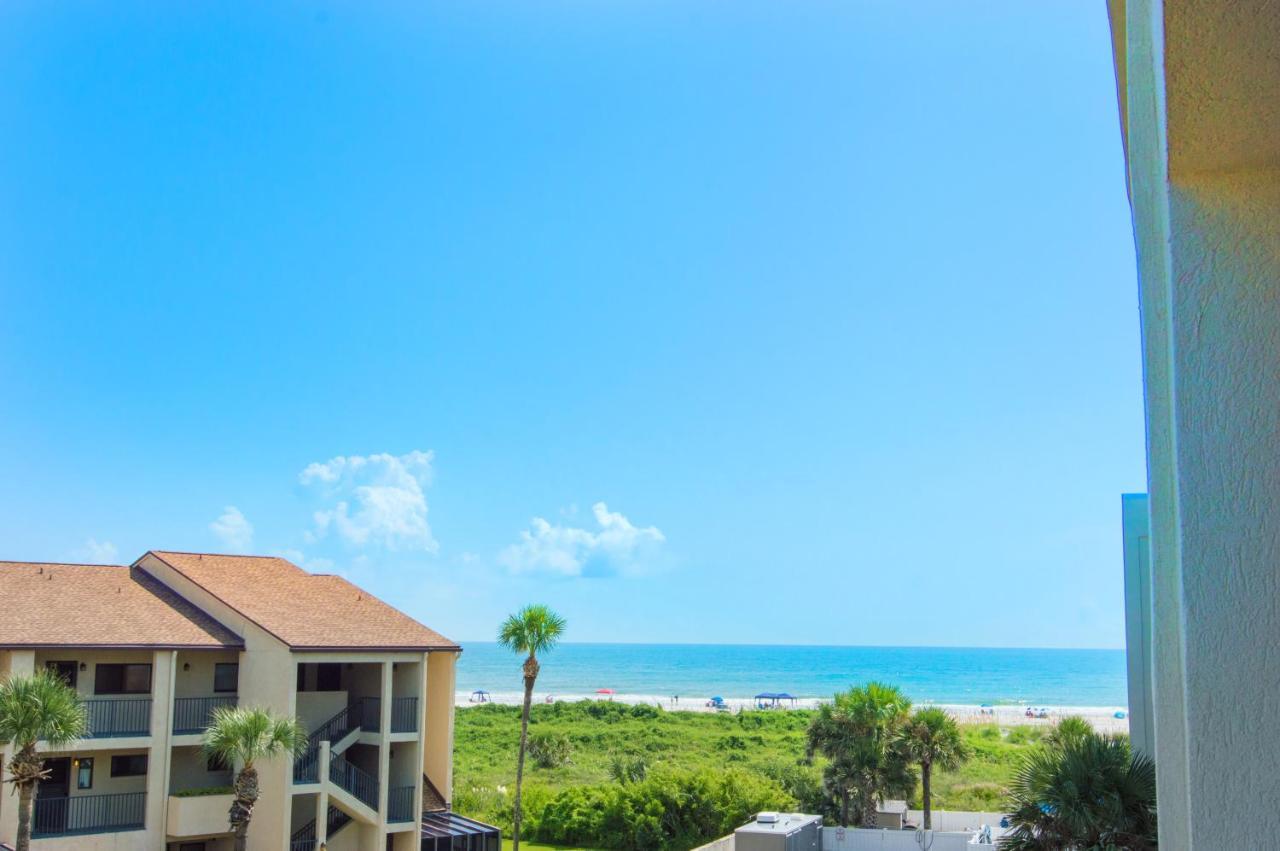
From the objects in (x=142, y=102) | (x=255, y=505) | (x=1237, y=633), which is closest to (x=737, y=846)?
(x=1237, y=633)

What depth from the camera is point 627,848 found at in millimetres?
35938

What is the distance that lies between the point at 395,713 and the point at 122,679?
633cm

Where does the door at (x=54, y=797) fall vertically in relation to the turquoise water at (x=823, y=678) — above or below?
above

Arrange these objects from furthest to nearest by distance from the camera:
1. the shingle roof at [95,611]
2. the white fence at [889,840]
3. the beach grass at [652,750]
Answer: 1. the beach grass at [652,750]
2. the white fence at [889,840]
3. the shingle roof at [95,611]

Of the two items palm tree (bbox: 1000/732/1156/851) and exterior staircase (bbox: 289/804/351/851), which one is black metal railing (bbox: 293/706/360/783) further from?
palm tree (bbox: 1000/732/1156/851)

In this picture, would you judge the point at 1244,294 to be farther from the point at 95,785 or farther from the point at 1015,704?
the point at 1015,704

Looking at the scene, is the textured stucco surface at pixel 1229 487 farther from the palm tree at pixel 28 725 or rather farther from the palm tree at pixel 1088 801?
the palm tree at pixel 28 725

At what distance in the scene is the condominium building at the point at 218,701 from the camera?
24247 mm

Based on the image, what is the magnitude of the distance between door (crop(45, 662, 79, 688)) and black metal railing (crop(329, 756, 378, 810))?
237 inches

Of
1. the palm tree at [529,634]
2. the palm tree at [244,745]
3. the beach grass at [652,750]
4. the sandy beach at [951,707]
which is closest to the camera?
the palm tree at [244,745]

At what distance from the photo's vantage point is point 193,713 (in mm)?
25859

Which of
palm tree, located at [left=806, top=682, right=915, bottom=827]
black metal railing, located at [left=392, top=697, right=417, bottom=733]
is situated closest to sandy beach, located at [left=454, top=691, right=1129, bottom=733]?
palm tree, located at [left=806, top=682, right=915, bottom=827]

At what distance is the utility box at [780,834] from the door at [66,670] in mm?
15643

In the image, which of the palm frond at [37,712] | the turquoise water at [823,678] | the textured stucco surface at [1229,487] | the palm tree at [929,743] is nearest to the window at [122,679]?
the palm frond at [37,712]
